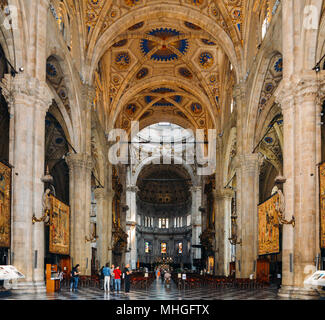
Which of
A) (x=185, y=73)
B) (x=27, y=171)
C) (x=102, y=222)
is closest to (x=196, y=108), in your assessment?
(x=185, y=73)

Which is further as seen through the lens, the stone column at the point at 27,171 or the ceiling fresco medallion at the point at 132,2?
the ceiling fresco medallion at the point at 132,2

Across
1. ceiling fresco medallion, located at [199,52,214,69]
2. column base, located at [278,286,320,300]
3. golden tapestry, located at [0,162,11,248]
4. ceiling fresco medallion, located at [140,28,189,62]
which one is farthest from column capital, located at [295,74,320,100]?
ceiling fresco medallion, located at [199,52,214,69]

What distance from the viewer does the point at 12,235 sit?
589 inches

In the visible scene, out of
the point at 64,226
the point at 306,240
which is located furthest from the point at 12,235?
the point at 306,240

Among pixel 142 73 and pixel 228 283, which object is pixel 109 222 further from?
pixel 228 283

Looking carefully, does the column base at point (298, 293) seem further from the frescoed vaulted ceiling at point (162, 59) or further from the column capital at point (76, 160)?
the frescoed vaulted ceiling at point (162, 59)

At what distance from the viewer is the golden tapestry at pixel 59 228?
65.2 ft

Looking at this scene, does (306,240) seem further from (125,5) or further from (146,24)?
(146,24)

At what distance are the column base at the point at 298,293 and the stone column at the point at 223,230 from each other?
2038cm

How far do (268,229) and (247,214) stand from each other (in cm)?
378

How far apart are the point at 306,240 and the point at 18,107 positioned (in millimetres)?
9949

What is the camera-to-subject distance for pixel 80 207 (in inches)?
988

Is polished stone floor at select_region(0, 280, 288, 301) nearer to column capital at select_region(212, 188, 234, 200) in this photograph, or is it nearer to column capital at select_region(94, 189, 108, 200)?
column capital at select_region(94, 189, 108, 200)

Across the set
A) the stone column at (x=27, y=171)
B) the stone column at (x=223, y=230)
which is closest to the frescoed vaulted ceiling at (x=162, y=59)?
the stone column at (x=223, y=230)
